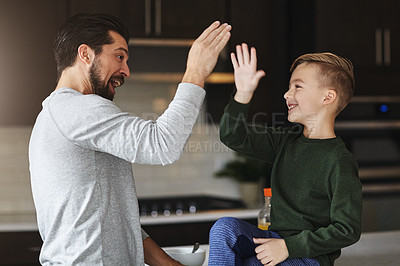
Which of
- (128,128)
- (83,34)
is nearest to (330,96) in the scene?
(128,128)

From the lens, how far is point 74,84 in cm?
145

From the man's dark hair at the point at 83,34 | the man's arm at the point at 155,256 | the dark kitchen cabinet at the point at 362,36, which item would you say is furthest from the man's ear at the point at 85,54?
the dark kitchen cabinet at the point at 362,36

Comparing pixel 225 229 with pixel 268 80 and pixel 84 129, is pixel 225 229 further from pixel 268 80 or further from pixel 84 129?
pixel 268 80

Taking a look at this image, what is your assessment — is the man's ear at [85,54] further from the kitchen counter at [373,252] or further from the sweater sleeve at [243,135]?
the kitchen counter at [373,252]

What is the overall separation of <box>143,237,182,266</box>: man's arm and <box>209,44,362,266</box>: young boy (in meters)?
0.26

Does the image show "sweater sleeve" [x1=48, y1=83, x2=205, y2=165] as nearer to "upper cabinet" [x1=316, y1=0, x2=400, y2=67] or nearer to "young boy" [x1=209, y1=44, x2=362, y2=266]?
"young boy" [x1=209, y1=44, x2=362, y2=266]

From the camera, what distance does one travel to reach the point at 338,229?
1319 millimetres

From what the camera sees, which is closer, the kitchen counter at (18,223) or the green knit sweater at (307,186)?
the green knit sweater at (307,186)

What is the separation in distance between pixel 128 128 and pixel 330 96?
615 mm

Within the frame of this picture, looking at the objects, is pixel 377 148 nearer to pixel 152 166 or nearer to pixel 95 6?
pixel 152 166

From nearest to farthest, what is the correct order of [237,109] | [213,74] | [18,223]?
[237,109]
[18,223]
[213,74]

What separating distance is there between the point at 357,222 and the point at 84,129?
0.72 metres

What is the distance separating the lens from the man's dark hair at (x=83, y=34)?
1441 mm

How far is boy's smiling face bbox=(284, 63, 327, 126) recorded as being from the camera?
1.52 meters
